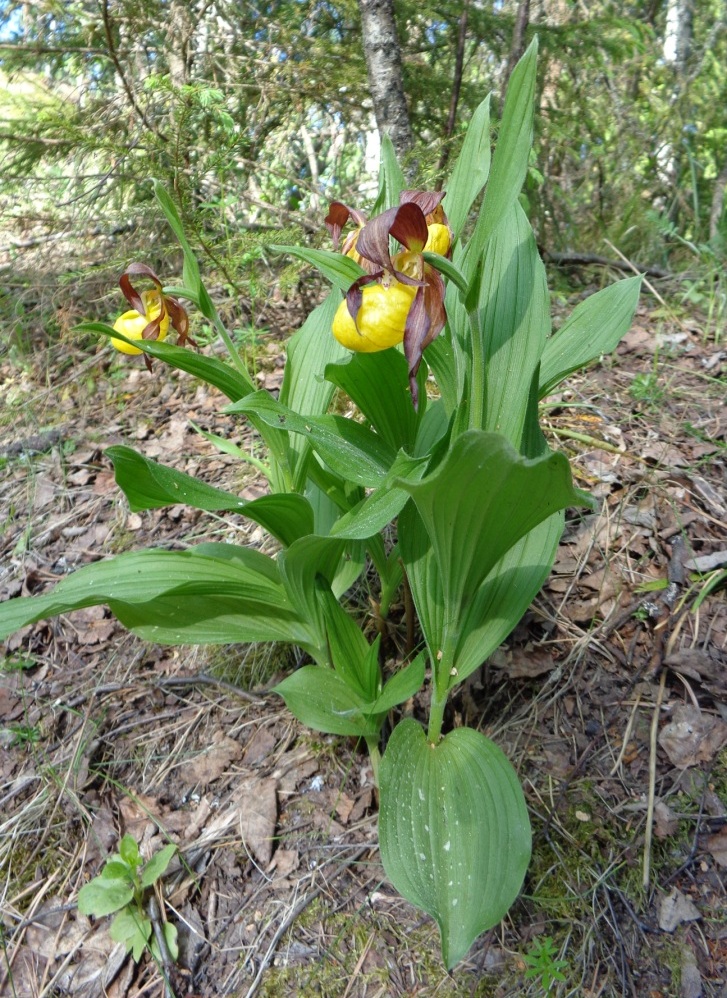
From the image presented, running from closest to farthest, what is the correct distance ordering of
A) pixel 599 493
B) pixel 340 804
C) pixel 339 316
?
1. pixel 339 316
2. pixel 340 804
3. pixel 599 493

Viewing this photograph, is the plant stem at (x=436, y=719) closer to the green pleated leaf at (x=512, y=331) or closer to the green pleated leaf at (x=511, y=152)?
the green pleated leaf at (x=512, y=331)

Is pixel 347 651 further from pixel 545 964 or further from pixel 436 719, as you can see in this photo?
pixel 545 964

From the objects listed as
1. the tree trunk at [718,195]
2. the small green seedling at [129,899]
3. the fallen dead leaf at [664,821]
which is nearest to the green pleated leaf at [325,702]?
the small green seedling at [129,899]

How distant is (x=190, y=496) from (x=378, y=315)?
55 centimetres

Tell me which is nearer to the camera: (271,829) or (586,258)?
(271,829)

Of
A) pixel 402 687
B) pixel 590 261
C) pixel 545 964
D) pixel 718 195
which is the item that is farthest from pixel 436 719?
pixel 718 195

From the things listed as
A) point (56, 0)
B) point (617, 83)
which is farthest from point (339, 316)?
point (617, 83)

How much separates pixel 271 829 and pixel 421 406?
97 centimetres

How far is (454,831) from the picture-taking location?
41.0 inches

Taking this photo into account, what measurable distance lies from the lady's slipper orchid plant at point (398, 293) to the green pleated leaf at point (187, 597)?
575mm

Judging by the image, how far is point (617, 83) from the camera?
413 centimetres

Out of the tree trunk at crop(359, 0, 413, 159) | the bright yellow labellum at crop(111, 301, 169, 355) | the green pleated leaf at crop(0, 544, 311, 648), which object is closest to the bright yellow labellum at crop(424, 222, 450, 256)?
the bright yellow labellum at crop(111, 301, 169, 355)

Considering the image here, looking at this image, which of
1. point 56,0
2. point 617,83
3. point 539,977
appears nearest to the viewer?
point 539,977

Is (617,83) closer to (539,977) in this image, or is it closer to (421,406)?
(421,406)
